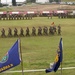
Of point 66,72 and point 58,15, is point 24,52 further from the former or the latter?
point 58,15

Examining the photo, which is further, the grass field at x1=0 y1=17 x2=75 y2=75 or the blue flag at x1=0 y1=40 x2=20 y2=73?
the grass field at x1=0 y1=17 x2=75 y2=75

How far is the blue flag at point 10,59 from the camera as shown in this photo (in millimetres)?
11797

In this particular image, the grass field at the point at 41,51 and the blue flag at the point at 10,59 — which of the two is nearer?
the blue flag at the point at 10,59

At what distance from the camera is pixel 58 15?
213ft

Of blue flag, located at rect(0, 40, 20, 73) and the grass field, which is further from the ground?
blue flag, located at rect(0, 40, 20, 73)

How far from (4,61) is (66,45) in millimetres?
14638

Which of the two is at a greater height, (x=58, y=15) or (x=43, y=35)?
(x=43, y=35)

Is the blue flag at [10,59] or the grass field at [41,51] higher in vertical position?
the blue flag at [10,59]

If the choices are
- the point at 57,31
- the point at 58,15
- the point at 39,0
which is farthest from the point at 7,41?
the point at 39,0

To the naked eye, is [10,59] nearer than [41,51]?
Yes

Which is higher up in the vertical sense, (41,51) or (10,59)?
(10,59)

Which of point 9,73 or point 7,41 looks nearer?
point 9,73

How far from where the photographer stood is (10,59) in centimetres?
1181

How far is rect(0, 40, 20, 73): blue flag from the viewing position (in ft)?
38.7
